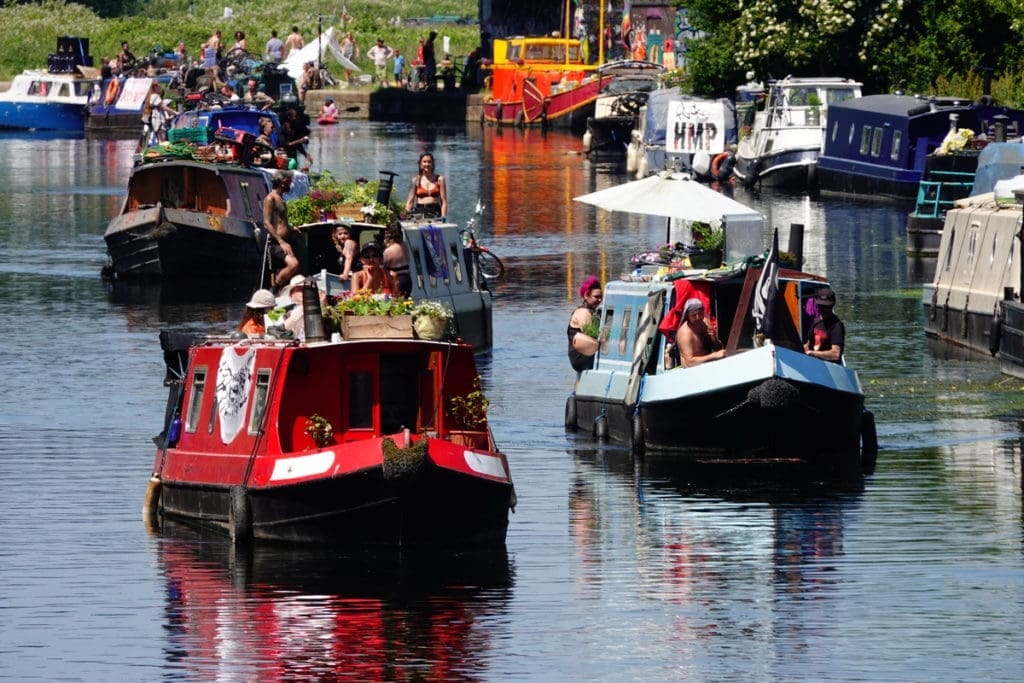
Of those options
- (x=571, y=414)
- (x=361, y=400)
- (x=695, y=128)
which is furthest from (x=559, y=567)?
(x=695, y=128)

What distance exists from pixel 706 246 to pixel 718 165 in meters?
42.7

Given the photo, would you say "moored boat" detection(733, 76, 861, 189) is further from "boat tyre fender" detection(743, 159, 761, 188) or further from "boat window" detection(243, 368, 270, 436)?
"boat window" detection(243, 368, 270, 436)

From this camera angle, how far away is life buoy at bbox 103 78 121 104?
98.4 meters

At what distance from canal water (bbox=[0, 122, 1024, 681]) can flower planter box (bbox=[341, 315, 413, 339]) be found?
6.54 ft

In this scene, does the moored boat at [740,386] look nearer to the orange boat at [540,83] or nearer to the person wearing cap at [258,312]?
the person wearing cap at [258,312]

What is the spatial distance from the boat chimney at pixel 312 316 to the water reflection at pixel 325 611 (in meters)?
1.93

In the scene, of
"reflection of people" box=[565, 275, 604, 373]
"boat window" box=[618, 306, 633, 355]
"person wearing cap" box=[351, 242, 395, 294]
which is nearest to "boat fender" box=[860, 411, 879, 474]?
"boat window" box=[618, 306, 633, 355]

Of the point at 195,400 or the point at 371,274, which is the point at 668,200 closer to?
the point at 371,274

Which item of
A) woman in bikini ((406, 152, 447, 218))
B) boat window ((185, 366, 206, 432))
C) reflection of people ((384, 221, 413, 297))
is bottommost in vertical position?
boat window ((185, 366, 206, 432))

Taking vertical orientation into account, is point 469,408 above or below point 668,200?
below

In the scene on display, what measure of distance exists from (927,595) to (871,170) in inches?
1726

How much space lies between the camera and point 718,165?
238ft

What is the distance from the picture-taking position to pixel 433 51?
108562 millimetres

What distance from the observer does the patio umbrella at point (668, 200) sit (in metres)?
32.0
